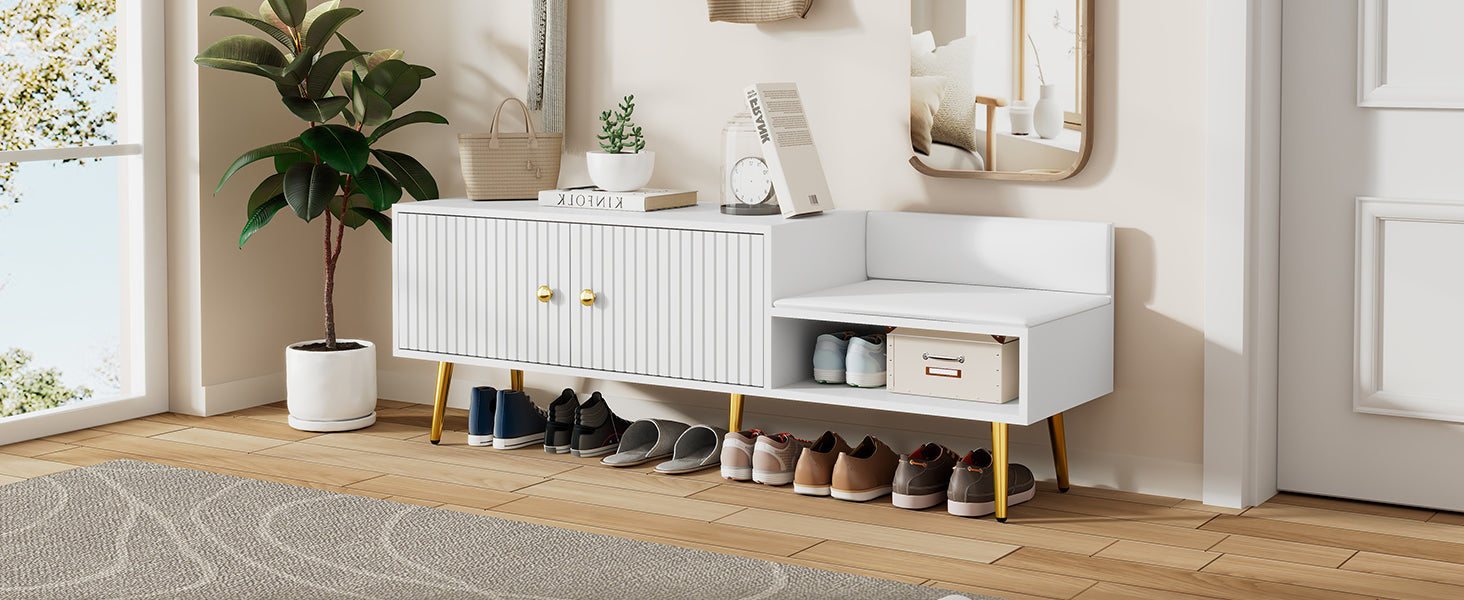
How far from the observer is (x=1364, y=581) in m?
2.76

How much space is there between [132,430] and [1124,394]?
2.55 m

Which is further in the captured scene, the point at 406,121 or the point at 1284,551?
the point at 406,121

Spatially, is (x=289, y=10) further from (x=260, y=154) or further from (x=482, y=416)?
(x=482, y=416)

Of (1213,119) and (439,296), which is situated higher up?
(1213,119)

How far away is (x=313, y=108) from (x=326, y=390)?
2.43 feet

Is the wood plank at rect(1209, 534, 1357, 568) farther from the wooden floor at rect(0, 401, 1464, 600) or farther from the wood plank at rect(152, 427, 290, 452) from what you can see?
the wood plank at rect(152, 427, 290, 452)

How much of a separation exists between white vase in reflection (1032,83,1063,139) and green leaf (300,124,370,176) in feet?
5.44

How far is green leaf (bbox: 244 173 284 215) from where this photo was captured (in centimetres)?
402

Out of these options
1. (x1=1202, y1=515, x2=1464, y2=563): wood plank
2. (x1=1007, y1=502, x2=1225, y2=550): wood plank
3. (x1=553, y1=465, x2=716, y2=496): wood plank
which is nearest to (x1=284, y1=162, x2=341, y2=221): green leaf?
(x1=553, y1=465, x2=716, y2=496): wood plank

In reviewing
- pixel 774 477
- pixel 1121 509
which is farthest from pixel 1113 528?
pixel 774 477

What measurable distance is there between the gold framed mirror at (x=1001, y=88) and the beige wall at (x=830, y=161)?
47 millimetres

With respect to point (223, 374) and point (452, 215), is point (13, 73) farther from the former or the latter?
point (452, 215)

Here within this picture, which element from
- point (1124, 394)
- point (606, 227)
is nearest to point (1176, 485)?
point (1124, 394)

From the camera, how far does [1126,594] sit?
269 cm
